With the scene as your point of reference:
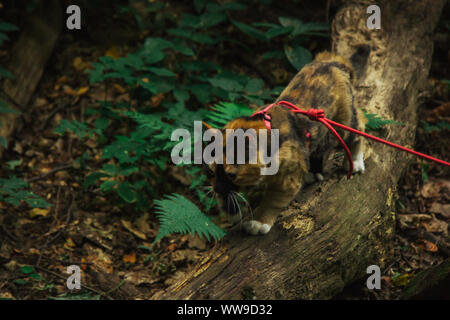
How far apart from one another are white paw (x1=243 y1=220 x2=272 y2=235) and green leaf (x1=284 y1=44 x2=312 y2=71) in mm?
2813

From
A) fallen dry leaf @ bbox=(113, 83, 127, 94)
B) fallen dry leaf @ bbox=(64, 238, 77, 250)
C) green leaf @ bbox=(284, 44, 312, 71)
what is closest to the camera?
fallen dry leaf @ bbox=(64, 238, 77, 250)

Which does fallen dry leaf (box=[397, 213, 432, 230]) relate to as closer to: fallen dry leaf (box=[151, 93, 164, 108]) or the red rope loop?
the red rope loop

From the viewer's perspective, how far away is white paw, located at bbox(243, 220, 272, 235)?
2.79 metres

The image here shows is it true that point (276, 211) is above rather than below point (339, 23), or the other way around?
below

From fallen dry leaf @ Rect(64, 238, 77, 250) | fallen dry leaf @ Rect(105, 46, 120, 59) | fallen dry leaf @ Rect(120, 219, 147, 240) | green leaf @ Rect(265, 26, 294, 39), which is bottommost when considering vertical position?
fallen dry leaf @ Rect(64, 238, 77, 250)

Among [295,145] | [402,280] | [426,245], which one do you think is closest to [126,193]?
[295,145]

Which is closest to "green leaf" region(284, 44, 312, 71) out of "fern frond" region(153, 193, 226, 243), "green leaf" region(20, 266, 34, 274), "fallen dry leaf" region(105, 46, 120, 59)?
"fallen dry leaf" region(105, 46, 120, 59)

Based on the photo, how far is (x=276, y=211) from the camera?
2977 mm

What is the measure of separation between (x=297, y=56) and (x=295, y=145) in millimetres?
2545

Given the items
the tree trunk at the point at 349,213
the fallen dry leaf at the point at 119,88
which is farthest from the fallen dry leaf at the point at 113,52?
the tree trunk at the point at 349,213

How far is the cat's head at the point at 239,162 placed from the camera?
260cm

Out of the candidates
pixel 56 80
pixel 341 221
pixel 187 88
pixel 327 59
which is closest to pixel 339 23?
pixel 327 59

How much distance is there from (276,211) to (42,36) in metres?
4.89
